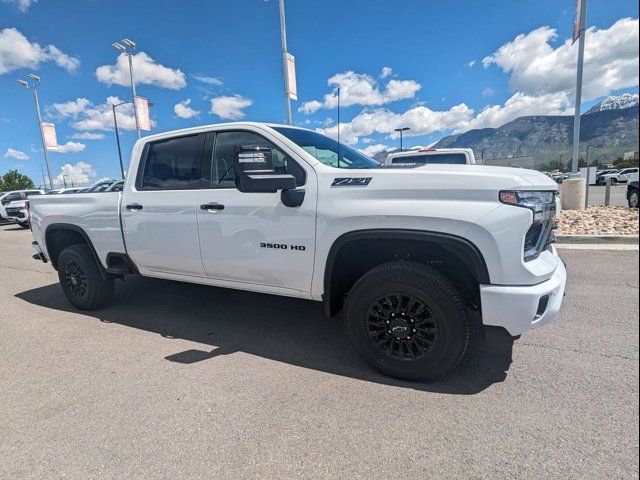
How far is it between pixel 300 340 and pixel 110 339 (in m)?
1.94

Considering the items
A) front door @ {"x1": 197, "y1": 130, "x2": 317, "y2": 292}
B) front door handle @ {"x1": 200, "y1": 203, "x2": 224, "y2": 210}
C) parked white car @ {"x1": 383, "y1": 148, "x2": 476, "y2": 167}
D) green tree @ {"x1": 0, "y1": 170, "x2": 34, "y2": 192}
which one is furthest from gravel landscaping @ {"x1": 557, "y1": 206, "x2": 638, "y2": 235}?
green tree @ {"x1": 0, "y1": 170, "x2": 34, "y2": 192}

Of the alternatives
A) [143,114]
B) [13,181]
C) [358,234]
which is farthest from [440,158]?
[13,181]

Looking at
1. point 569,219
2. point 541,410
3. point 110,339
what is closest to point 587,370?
point 541,410

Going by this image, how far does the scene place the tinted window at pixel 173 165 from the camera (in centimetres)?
366

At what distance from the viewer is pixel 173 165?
151 inches

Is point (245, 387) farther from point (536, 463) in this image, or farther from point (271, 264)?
point (536, 463)

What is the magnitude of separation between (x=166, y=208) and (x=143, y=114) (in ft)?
75.2

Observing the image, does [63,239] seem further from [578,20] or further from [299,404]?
[578,20]

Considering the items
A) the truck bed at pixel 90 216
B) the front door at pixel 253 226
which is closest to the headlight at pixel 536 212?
the front door at pixel 253 226

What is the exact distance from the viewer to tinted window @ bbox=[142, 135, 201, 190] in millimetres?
3664

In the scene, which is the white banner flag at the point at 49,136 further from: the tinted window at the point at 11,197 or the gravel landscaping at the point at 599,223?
the gravel landscaping at the point at 599,223

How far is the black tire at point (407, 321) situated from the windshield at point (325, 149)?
3.61 feet

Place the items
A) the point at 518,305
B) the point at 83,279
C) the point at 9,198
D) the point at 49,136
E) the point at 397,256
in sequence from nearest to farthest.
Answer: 1. the point at 518,305
2. the point at 397,256
3. the point at 83,279
4. the point at 9,198
5. the point at 49,136

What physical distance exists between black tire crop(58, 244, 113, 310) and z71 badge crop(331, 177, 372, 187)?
3.31 metres
